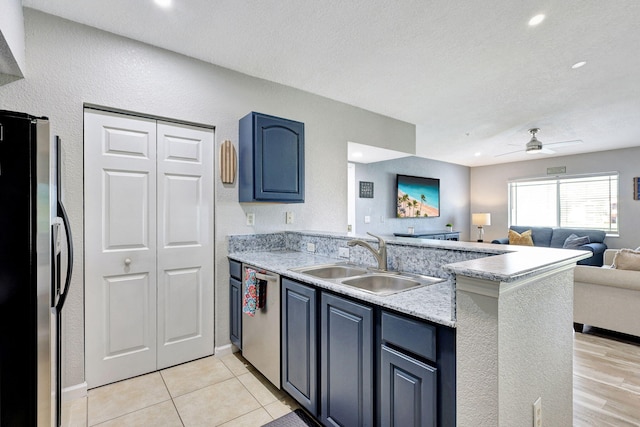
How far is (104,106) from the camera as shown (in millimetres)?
2236

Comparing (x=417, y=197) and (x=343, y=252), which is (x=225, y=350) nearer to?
(x=343, y=252)

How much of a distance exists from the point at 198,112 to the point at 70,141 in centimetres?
91

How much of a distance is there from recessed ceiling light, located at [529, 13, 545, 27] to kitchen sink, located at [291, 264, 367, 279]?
6.47 ft

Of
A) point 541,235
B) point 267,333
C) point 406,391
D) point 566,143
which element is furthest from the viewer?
point 541,235

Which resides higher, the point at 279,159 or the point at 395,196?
the point at 279,159

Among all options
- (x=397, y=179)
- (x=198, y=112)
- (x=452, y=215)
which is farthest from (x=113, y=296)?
(x=452, y=215)

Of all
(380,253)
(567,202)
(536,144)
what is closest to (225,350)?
(380,253)

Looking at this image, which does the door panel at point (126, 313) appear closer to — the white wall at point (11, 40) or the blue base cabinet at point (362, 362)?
the blue base cabinet at point (362, 362)

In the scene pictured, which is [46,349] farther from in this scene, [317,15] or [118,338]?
[317,15]

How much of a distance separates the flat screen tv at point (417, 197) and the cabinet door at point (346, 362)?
478 cm

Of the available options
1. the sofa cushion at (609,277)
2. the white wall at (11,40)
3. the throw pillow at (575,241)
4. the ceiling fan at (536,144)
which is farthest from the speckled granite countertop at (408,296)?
the throw pillow at (575,241)

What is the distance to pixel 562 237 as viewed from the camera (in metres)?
6.07

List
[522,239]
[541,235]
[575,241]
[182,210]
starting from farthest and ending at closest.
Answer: [541,235] → [522,239] → [575,241] → [182,210]

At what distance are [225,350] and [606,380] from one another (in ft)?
9.69
